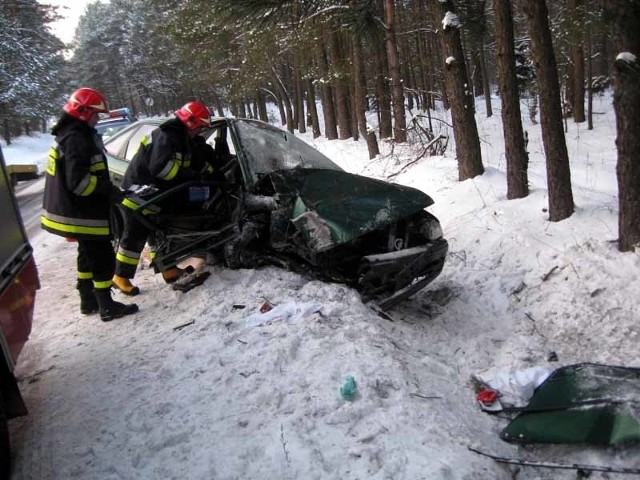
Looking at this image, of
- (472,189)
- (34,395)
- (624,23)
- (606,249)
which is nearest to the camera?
(34,395)

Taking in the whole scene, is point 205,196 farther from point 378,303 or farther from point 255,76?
point 255,76

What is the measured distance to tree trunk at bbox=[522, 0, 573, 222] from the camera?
213 inches

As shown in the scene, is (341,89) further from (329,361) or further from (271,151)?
(329,361)

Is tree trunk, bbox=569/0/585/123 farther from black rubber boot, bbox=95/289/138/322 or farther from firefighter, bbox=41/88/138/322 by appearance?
black rubber boot, bbox=95/289/138/322

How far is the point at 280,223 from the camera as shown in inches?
185

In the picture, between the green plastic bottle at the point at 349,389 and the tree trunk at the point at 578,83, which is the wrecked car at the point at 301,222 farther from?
the tree trunk at the point at 578,83

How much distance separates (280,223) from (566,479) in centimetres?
302

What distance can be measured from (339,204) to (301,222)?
0.38 m

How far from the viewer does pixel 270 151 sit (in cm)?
573

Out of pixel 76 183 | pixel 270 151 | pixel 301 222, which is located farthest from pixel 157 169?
pixel 301 222

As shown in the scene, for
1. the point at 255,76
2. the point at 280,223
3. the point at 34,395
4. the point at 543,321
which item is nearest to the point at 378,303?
the point at 280,223

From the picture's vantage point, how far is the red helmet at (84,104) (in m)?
4.42

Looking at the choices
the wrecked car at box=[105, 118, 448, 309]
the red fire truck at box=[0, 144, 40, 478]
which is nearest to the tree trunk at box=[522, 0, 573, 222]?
the wrecked car at box=[105, 118, 448, 309]

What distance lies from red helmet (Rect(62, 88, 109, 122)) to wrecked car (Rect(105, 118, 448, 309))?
93 centimetres
